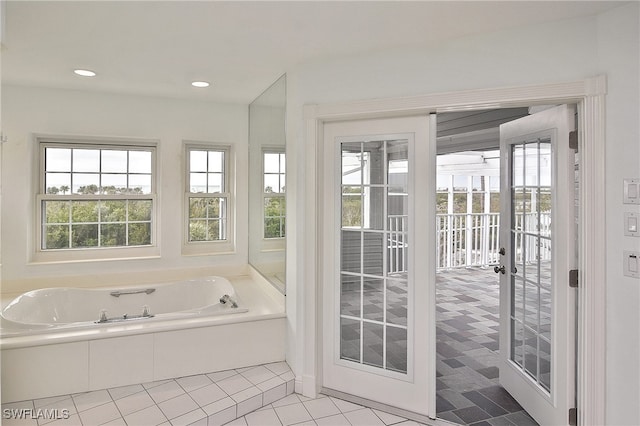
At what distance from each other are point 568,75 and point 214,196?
334 cm

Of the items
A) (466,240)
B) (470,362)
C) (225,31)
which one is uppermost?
(225,31)

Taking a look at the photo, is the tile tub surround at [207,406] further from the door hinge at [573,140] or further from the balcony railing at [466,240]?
the balcony railing at [466,240]

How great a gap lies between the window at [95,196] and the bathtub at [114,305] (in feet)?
1.89

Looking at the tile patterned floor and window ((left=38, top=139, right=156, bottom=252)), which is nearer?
the tile patterned floor

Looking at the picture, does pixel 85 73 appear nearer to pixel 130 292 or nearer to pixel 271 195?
pixel 271 195

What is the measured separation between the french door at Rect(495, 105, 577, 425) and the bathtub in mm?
1992

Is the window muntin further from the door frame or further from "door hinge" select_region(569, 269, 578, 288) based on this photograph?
"door hinge" select_region(569, 269, 578, 288)

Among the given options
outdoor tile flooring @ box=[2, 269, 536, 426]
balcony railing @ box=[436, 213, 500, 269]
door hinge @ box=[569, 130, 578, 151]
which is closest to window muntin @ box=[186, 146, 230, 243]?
outdoor tile flooring @ box=[2, 269, 536, 426]

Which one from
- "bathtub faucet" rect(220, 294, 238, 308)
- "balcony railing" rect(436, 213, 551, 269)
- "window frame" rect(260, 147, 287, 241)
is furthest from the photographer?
"balcony railing" rect(436, 213, 551, 269)

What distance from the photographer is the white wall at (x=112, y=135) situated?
353cm

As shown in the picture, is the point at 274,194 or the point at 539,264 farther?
the point at 274,194

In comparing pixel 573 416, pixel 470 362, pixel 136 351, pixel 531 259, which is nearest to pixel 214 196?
pixel 136 351

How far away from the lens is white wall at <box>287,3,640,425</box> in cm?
195

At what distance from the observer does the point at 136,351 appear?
9.21ft
